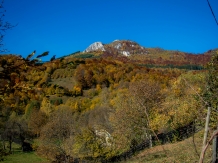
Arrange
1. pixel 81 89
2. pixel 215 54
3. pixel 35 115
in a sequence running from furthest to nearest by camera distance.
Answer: pixel 81 89 < pixel 35 115 < pixel 215 54

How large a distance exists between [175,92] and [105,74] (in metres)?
66.3

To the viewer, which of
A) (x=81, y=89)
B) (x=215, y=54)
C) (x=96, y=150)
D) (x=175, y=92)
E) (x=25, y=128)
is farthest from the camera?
(x=81, y=89)

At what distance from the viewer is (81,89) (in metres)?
89.8

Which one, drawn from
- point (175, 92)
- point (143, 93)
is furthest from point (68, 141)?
point (175, 92)

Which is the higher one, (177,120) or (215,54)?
(215,54)

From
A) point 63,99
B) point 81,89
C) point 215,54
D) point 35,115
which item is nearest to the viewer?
point 215,54

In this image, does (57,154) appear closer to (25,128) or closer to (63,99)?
(25,128)

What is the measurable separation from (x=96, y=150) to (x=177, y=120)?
318 inches

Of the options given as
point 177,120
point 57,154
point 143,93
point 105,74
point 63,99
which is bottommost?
point 57,154

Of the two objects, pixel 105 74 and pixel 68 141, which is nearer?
pixel 68 141

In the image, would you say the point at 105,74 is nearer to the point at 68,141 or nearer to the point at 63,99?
the point at 63,99

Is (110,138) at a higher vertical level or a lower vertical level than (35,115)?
lower

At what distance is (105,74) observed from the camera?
94.2 metres

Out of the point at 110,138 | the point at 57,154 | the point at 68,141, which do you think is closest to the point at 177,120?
the point at 110,138
